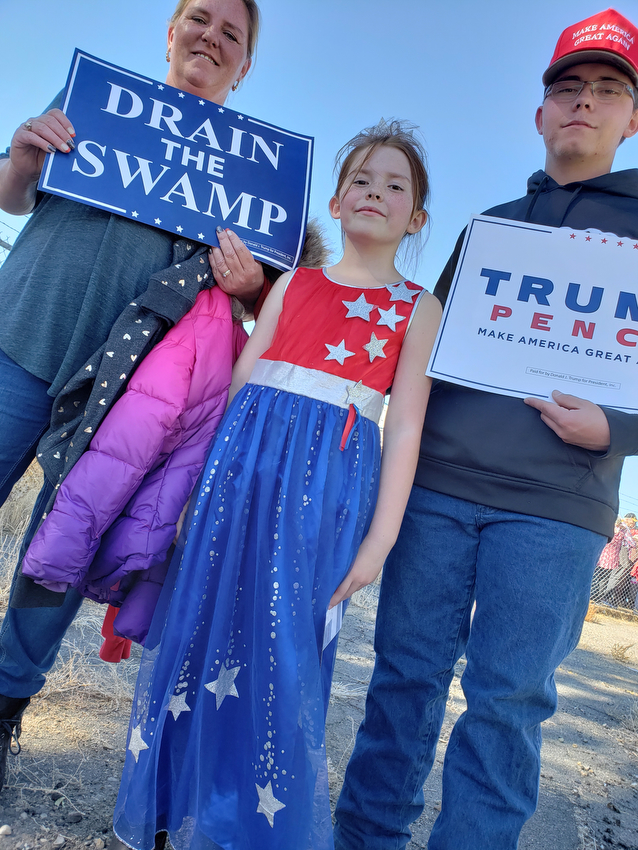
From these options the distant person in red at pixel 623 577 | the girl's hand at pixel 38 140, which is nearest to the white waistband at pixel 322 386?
the girl's hand at pixel 38 140

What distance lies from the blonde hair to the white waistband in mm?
1163

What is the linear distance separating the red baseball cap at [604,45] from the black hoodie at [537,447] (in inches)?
11.1

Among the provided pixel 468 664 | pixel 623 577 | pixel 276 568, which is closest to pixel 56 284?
pixel 276 568

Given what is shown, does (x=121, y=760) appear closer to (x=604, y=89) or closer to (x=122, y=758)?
(x=122, y=758)

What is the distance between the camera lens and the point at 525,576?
132 centimetres

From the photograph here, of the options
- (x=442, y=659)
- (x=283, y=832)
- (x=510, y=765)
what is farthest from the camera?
(x=442, y=659)

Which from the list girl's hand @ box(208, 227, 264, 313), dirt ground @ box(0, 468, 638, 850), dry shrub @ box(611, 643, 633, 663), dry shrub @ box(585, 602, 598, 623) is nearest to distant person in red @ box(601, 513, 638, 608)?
dry shrub @ box(585, 602, 598, 623)

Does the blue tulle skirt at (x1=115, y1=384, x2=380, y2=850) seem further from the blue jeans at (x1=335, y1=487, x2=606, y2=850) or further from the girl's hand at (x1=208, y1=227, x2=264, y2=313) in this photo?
the girl's hand at (x1=208, y1=227, x2=264, y2=313)

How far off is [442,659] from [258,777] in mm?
575

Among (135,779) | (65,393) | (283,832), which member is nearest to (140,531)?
(65,393)

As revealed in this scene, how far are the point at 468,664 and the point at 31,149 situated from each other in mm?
1794

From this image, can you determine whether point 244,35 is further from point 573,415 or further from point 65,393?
point 573,415

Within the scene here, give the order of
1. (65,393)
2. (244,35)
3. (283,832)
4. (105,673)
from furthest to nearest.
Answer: (105,673), (244,35), (65,393), (283,832)

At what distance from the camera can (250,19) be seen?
1.83m
